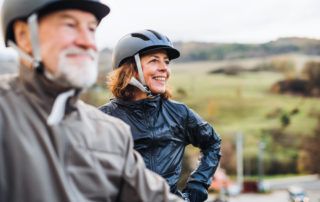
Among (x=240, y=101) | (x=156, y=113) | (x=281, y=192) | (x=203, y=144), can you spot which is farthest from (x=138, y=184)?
(x=240, y=101)

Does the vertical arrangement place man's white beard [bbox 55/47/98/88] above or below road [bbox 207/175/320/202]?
above

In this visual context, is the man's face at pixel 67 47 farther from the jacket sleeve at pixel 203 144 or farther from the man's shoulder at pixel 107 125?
the jacket sleeve at pixel 203 144

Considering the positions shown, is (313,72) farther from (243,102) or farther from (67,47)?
(67,47)

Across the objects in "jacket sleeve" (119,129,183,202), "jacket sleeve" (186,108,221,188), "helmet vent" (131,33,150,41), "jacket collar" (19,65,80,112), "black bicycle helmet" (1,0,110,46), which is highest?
"black bicycle helmet" (1,0,110,46)

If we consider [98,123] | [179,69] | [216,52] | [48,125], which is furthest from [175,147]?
[216,52]

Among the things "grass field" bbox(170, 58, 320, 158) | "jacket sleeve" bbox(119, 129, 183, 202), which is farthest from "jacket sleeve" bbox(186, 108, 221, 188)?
"grass field" bbox(170, 58, 320, 158)

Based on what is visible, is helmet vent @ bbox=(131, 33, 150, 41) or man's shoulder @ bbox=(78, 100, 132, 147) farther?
helmet vent @ bbox=(131, 33, 150, 41)

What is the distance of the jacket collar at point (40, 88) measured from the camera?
253 cm

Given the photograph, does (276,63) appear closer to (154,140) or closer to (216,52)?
(216,52)

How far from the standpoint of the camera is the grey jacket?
2.33 m

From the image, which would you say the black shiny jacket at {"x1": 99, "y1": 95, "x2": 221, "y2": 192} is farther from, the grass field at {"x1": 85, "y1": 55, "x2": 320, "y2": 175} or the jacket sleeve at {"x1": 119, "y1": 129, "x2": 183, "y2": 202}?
the grass field at {"x1": 85, "y1": 55, "x2": 320, "y2": 175}

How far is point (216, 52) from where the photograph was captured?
124750mm

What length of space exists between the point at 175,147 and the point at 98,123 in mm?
1825

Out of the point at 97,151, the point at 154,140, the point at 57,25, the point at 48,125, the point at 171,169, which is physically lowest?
the point at 171,169
